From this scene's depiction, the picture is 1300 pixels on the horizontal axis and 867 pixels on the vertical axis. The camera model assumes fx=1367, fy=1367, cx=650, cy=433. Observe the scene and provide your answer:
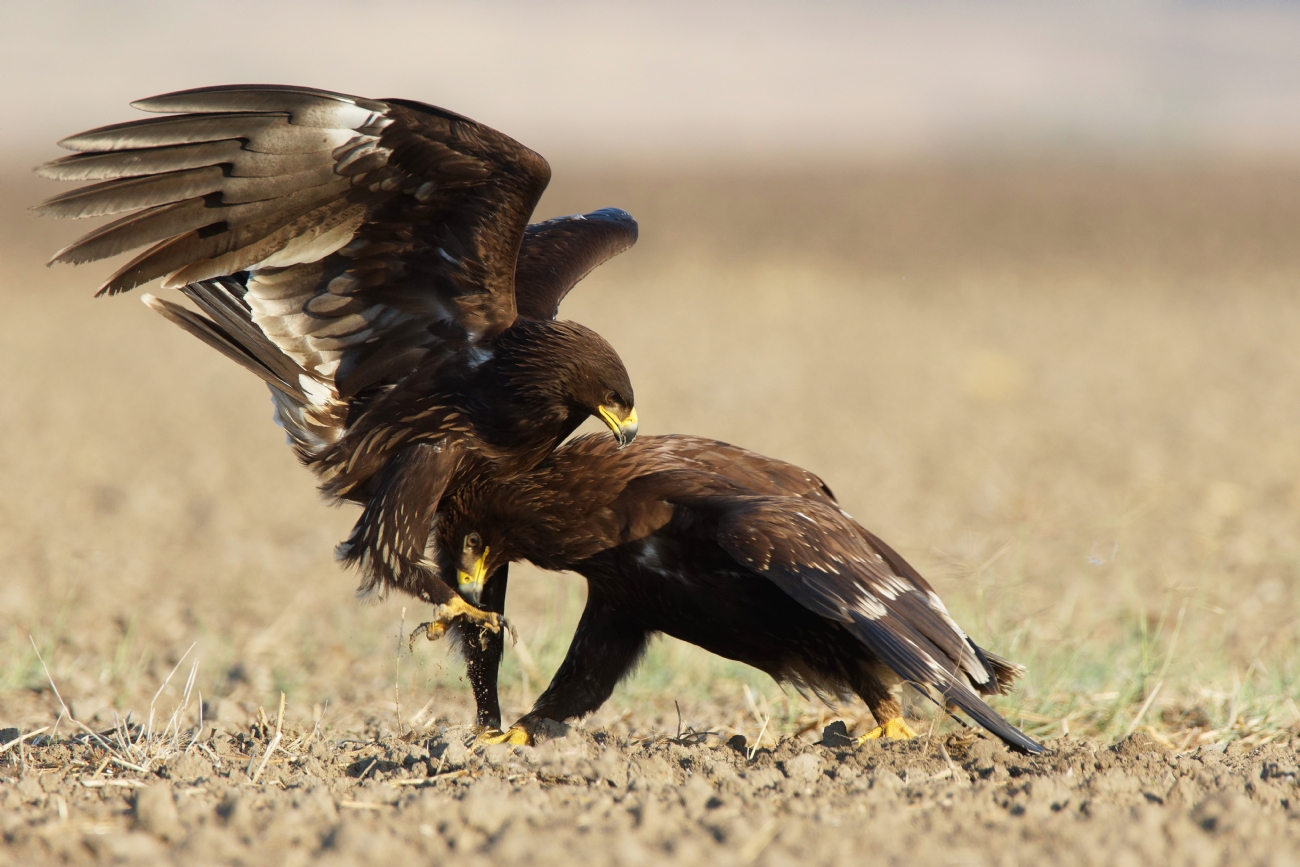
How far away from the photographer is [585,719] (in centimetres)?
513

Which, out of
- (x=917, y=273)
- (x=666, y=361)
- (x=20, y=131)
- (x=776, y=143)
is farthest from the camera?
(x=20, y=131)

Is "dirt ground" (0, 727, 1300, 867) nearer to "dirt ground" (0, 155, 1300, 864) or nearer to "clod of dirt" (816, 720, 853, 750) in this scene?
"dirt ground" (0, 155, 1300, 864)

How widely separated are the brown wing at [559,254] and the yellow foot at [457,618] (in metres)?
1.29

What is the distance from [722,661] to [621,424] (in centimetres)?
213

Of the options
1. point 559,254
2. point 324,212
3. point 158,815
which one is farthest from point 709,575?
point 559,254

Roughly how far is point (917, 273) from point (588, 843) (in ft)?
67.9

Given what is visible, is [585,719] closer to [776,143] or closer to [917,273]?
[917,273]

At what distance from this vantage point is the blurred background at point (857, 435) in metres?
5.62

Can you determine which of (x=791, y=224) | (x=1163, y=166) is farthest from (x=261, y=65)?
(x=791, y=224)

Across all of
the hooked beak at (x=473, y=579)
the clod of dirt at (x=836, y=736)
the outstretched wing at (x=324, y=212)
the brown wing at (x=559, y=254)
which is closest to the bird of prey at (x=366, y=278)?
the outstretched wing at (x=324, y=212)

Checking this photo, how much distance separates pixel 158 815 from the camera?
314 cm

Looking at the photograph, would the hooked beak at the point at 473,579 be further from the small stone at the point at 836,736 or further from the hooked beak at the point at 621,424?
the small stone at the point at 836,736

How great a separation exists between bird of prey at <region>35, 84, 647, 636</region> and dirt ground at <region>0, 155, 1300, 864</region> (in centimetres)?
80

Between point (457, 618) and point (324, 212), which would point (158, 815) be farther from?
point (324, 212)
